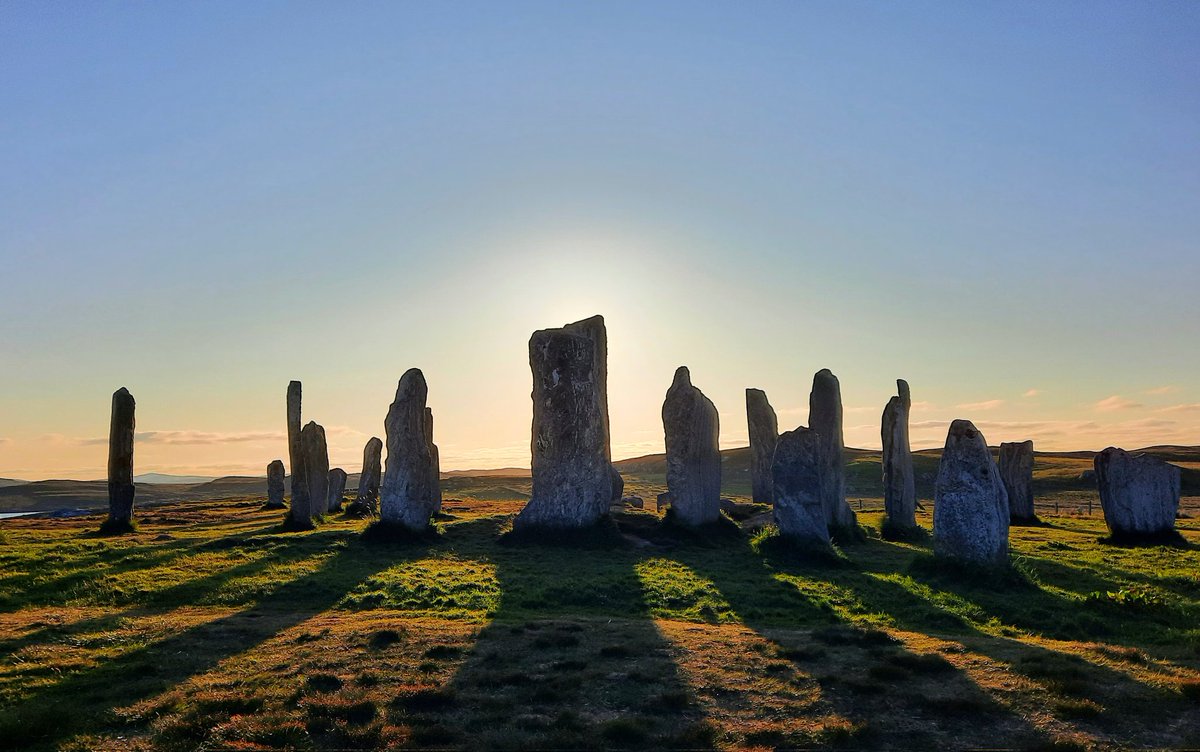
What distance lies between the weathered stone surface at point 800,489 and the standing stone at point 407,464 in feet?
41.6

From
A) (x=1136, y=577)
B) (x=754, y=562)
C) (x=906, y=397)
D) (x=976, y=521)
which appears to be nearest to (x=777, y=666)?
(x=976, y=521)

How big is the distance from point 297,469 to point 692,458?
17226 mm

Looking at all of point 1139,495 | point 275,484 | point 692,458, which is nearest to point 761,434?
point 692,458

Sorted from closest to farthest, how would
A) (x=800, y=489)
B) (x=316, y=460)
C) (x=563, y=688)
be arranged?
(x=563, y=688), (x=800, y=489), (x=316, y=460)

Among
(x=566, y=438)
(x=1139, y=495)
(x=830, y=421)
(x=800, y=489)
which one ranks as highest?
(x=830, y=421)

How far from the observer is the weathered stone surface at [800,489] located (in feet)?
80.8

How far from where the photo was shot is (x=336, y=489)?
43781 mm

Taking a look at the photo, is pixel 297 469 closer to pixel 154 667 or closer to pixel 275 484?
pixel 275 484

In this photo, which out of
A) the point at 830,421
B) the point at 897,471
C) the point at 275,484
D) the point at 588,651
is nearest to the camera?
the point at 588,651

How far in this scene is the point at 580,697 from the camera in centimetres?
1046

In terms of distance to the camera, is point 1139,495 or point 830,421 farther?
point 830,421

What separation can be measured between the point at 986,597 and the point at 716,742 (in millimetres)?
11498

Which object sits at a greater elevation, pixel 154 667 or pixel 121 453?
pixel 121 453

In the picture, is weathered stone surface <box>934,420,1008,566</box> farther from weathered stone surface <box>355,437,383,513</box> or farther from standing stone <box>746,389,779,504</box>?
weathered stone surface <box>355,437,383,513</box>
